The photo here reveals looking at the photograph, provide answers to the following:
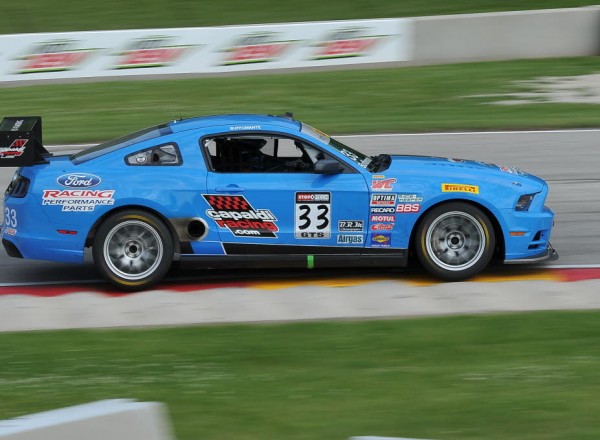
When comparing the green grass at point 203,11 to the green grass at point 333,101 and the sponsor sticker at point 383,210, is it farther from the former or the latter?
the sponsor sticker at point 383,210

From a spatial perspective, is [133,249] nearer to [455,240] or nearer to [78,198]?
[78,198]

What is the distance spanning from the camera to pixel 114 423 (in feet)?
13.2

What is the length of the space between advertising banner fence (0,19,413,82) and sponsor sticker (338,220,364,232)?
1125 centimetres

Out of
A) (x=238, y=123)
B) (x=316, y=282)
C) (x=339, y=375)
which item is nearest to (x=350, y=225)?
(x=316, y=282)

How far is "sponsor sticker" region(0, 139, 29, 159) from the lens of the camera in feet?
28.6

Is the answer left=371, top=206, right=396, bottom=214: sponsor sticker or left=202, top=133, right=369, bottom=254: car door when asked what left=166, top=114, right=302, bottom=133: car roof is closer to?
left=202, top=133, right=369, bottom=254: car door

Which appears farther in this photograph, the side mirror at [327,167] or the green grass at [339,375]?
the side mirror at [327,167]

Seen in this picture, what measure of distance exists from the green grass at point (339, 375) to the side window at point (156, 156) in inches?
68.7

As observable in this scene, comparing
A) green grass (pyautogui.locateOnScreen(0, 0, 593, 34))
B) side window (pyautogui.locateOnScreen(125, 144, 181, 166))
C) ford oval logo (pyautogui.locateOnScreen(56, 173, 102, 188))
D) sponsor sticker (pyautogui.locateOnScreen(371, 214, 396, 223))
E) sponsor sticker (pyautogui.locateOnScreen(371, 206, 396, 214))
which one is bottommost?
sponsor sticker (pyautogui.locateOnScreen(371, 214, 396, 223))

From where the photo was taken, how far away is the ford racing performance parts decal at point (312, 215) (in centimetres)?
859

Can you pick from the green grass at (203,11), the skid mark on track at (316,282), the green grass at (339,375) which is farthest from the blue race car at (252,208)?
the green grass at (203,11)

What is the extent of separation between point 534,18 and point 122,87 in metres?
8.41

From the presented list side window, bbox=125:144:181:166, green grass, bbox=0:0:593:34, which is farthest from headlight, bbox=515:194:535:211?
green grass, bbox=0:0:593:34

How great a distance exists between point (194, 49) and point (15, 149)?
36.2ft
